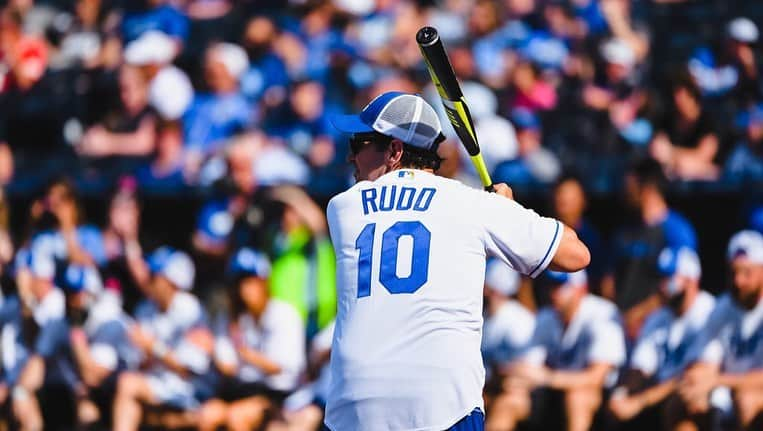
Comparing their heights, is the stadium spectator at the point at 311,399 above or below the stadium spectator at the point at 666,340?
below

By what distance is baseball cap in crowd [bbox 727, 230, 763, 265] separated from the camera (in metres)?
7.36

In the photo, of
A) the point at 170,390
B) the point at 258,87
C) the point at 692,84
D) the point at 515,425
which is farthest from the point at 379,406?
the point at 258,87

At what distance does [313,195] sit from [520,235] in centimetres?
538

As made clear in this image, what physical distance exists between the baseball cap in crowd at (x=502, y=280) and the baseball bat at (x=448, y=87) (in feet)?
11.4

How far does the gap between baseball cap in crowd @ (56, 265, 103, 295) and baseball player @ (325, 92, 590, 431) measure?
5.45 metres

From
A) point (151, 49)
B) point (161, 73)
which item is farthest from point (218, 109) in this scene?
point (151, 49)

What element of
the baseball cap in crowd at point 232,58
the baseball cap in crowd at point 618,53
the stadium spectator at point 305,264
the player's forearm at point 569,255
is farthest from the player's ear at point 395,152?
the baseball cap in crowd at point 232,58

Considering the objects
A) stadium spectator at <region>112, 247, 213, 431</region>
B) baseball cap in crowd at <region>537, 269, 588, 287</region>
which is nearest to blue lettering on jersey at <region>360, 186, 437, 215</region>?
baseball cap in crowd at <region>537, 269, 588, 287</region>

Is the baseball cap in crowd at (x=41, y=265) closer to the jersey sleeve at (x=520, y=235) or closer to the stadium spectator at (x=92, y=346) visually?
the stadium spectator at (x=92, y=346)

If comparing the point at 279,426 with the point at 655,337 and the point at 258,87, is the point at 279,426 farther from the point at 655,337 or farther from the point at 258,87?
the point at 258,87

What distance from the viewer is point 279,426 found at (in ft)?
27.0

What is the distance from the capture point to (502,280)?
8430mm

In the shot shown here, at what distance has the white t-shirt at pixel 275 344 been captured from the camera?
27.6ft

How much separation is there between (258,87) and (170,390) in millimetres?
3139
